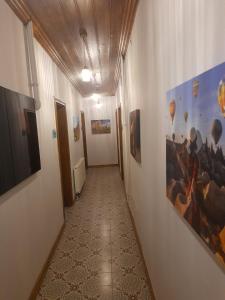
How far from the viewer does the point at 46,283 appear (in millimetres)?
2160

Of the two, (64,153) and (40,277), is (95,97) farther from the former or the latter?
(40,277)

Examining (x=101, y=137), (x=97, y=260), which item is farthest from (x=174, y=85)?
(x=101, y=137)

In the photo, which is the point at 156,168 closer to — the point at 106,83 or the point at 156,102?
the point at 156,102

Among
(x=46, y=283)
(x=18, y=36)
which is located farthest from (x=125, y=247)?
(x=18, y=36)

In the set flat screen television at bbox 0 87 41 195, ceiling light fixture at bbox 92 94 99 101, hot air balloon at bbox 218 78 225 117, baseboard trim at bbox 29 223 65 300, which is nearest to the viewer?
hot air balloon at bbox 218 78 225 117

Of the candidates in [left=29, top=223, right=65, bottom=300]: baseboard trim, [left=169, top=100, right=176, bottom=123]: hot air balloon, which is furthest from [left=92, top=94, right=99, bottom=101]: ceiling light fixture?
[left=169, top=100, right=176, bottom=123]: hot air balloon

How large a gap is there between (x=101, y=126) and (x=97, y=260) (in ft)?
18.4

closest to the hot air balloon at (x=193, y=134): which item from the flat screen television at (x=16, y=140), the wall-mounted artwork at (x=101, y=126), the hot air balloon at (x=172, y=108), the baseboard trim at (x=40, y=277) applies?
the hot air balloon at (x=172, y=108)

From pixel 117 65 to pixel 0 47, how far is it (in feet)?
8.83

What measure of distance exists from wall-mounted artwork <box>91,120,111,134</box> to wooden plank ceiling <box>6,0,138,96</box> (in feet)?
12.7

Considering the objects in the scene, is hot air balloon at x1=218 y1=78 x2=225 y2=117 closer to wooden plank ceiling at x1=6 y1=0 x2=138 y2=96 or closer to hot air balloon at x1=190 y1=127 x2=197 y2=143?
hot air balloon at x1=190 y1=127 x2=197 y2=143

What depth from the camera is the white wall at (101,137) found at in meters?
7.56

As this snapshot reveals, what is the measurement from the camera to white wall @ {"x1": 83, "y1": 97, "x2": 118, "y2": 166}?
24.8 feet

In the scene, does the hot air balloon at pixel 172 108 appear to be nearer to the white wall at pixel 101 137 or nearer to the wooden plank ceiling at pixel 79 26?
the wooden plank ceiling at pixel 79 26
